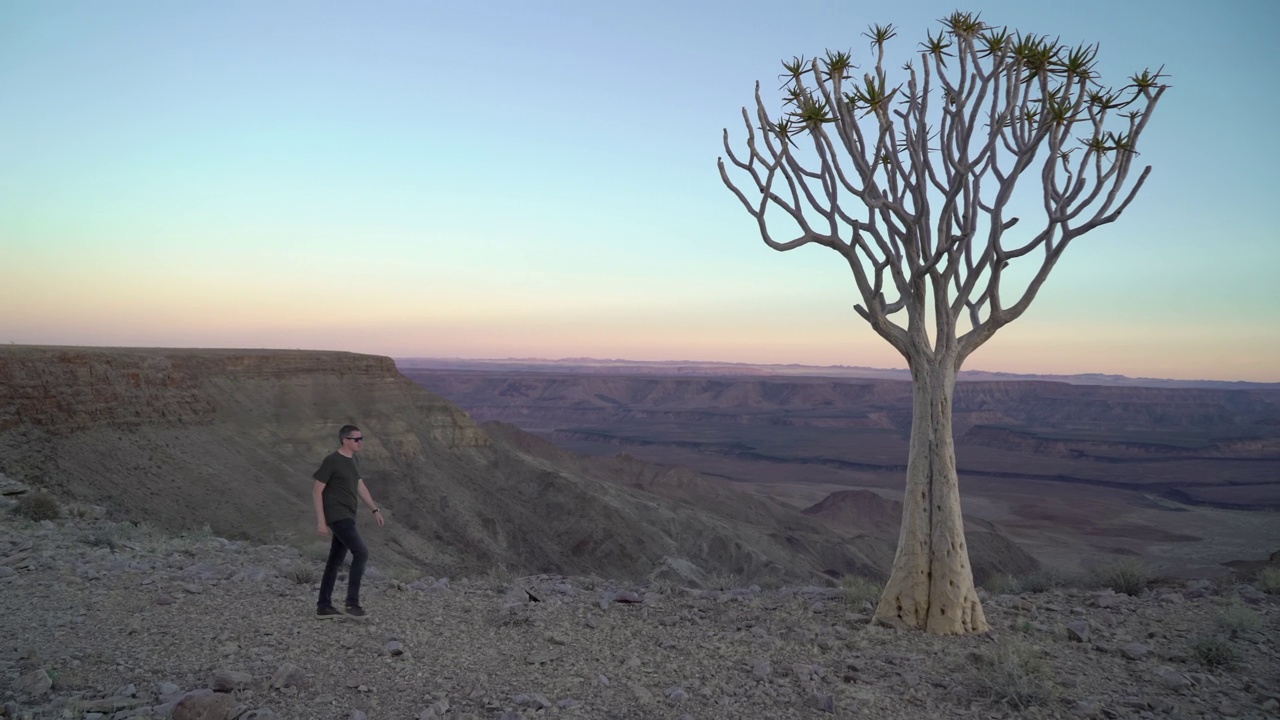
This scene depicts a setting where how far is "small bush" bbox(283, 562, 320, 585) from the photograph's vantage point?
30.3 ft

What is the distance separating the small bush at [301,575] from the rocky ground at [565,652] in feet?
0.16

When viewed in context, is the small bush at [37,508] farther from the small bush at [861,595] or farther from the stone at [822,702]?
the stone at [822,702]

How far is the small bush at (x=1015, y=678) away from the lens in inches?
240

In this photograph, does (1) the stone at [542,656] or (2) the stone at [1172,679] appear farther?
(1) the stone at [542,656]

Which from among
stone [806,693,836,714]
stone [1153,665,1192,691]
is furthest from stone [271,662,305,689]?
stone [1153,665,1192,691]

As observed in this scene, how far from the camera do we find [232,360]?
3325 centimetres

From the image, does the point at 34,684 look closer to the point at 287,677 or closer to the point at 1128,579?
the point at 287,677

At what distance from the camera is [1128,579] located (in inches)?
420

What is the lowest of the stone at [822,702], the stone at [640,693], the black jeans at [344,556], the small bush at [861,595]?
the small bush at [861,595]

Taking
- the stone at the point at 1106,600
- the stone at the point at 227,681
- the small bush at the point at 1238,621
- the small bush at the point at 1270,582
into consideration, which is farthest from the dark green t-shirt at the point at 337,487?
the small bush at the point at 1270,582

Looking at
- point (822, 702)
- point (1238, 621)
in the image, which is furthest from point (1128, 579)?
point (822, 702)

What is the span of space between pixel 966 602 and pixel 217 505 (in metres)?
21.1

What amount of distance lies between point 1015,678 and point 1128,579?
5.69 metres

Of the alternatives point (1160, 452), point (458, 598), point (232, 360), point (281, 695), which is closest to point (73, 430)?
point (232, 360)
